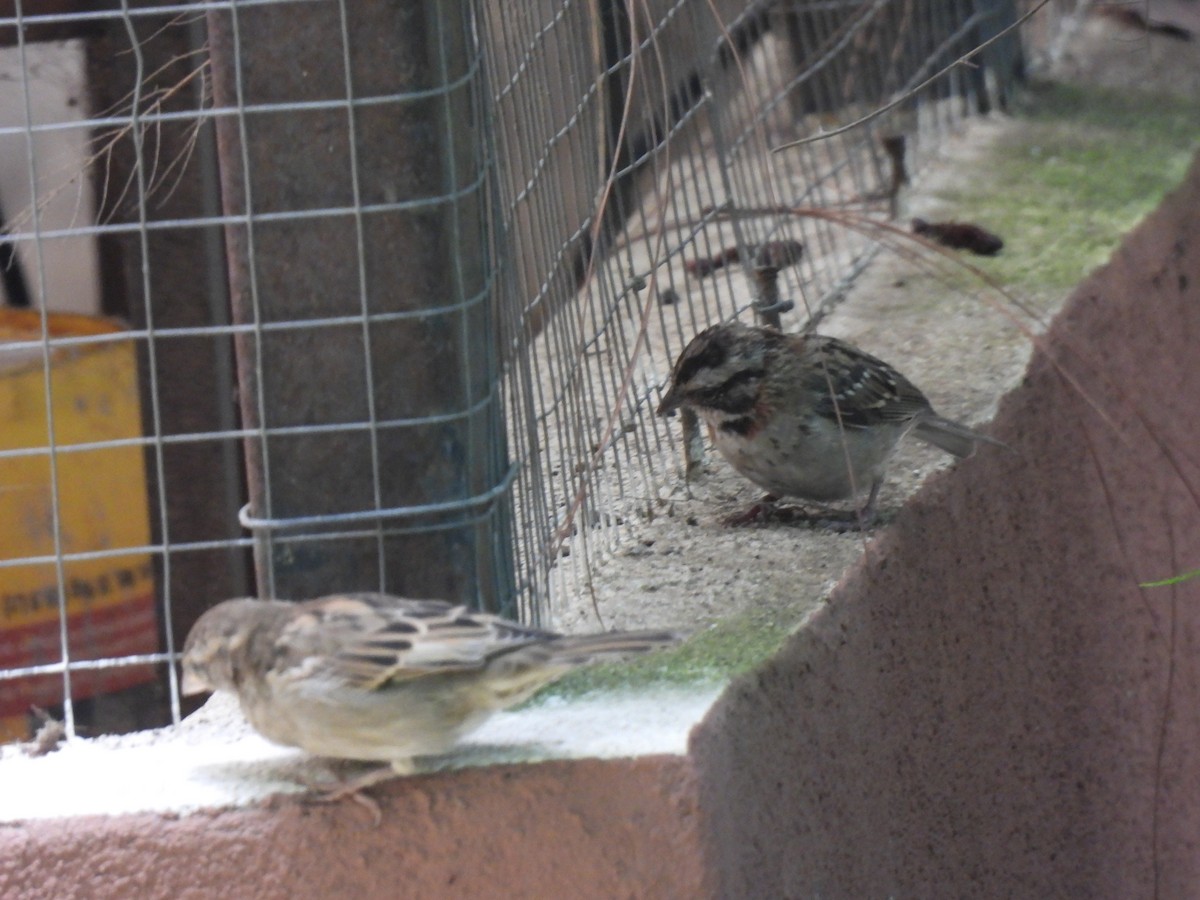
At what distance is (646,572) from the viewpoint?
3.70 meters

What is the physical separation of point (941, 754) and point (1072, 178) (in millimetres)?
3409

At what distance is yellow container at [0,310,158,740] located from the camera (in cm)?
540

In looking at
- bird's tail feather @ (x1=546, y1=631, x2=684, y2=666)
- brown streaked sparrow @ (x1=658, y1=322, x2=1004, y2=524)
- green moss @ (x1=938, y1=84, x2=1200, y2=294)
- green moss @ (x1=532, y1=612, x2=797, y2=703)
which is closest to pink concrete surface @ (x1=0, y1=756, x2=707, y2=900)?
bird's tail feather @ (x1=546, y1=631, x2=684, y2=666)

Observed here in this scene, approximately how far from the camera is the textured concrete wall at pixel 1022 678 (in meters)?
3.15

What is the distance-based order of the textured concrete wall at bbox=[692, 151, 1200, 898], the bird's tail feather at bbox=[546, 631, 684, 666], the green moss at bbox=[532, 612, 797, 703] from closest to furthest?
1. the bird's tail feather at bbox=[546, 631, 684, 666]
2. the green moss at bbox=[532, 612, 797, 703]
3. the textured concrete wall at bbox=[692, 151, 1200, 898]

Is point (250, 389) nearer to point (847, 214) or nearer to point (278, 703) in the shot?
point (278, 703)

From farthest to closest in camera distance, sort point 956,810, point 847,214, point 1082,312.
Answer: point 1082,312 < point 956,810 < point 847,214

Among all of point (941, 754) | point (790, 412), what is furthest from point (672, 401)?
point (941, 754)

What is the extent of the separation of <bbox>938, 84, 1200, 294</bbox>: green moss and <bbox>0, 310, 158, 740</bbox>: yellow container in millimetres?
2890

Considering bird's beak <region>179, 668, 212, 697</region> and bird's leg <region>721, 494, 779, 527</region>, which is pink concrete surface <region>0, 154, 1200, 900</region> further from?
bird's leg <region>721, 494, 779, 527</region>

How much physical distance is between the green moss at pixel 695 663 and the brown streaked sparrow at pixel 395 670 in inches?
13.8

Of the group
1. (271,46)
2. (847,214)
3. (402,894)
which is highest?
(271,46)

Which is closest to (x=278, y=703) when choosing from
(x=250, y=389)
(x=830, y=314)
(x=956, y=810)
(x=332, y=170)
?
(x=250, y=389)

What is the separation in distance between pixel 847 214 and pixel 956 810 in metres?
1.39
